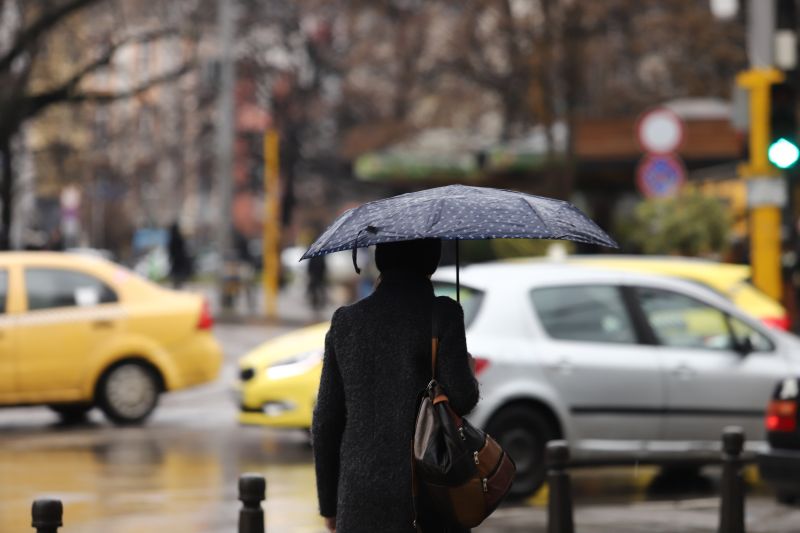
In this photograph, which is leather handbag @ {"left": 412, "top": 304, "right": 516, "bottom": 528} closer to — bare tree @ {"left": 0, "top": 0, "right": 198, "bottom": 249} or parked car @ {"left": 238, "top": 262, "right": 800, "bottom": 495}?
parked car @ {"left": 238, "top": 262, "right": 800, "bottom": 495}

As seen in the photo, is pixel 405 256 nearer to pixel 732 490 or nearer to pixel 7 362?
pixel 732 490

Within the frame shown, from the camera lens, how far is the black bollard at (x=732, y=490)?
887cm

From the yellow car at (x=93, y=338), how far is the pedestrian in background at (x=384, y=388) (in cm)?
1043

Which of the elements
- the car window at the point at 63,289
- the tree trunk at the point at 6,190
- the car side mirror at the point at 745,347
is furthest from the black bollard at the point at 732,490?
the tree trunk at the point at 6,190

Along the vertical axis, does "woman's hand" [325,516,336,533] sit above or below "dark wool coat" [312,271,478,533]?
below

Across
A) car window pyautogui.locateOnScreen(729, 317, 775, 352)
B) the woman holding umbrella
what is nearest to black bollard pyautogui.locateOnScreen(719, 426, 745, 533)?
car window pyautogui.locateOnScreen(729, 317, 775, 352)

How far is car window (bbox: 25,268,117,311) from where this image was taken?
15234mm

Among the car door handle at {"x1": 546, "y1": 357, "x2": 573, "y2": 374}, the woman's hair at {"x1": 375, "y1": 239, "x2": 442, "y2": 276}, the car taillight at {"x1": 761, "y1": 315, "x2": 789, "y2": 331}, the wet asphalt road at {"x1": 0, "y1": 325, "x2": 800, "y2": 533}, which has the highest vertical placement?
the woman's hair at {"x1": 375, "y1": 239, "x2": 442, "y2": 276}

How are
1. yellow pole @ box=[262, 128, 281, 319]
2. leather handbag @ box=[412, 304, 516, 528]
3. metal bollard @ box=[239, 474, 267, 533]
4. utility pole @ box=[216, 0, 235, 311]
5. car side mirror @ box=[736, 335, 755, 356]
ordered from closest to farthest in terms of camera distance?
leather handbag @ box=[412, 304, 516, 528] < metal bollard @ box=[239, 474, 267, 533] < car side mirror @ box=[736, 335, 755, 356] < yellow pole @ box=[262, 128, 281, 319] < utility pole @ box=[216, 0, 235, 311]

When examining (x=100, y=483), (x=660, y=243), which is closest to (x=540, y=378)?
(x=100, y=483)

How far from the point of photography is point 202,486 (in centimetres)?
1158

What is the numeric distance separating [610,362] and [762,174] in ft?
11.8

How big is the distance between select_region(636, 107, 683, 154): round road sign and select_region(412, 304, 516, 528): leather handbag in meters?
16.1

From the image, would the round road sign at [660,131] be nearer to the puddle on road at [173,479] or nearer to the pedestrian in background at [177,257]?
the puddle on road at [173,479]
